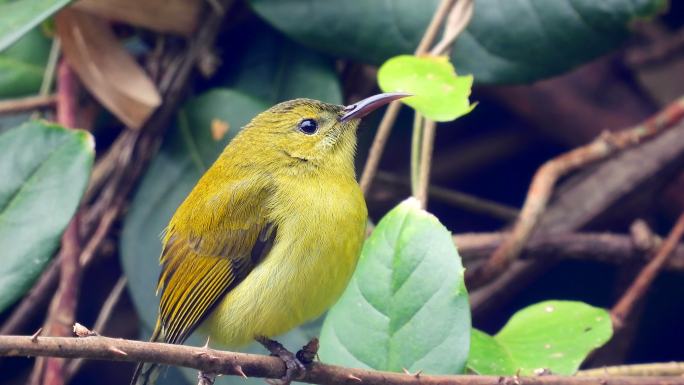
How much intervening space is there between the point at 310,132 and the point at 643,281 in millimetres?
1163

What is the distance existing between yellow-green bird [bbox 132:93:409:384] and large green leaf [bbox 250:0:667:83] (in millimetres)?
347

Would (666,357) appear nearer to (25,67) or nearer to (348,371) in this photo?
(348,371)

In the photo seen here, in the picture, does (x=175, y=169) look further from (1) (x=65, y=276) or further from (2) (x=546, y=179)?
(2) (x=546, y=179)

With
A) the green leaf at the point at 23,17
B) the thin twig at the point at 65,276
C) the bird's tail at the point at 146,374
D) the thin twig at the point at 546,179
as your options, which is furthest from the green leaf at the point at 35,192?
the thin twig at the point at 546,179

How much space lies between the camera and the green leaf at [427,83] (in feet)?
7.80

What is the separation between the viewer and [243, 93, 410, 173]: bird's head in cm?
259

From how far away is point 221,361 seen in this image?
1691 mm

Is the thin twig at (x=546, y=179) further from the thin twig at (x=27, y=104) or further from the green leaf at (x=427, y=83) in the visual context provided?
the thin twig at (x=27, y=104)

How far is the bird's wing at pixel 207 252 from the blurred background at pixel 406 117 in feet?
1.42

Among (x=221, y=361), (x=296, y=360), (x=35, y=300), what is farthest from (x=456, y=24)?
(x=35, y=300)

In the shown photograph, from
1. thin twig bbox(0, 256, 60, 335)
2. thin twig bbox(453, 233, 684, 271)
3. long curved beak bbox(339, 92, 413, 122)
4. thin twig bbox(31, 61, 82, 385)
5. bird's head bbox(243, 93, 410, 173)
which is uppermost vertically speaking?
long curved beak bbox(339, 92, 413, 122)

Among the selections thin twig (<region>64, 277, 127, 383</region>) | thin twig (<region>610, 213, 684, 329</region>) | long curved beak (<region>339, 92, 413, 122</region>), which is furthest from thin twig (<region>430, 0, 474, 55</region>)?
thin twig (<region>64, 277, 127, 383</region>)

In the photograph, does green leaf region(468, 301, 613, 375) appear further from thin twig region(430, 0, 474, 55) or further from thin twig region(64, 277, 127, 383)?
thin twig region(64, 277, 127, 383)

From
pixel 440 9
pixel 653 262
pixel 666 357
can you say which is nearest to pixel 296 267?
pixel 440 9
